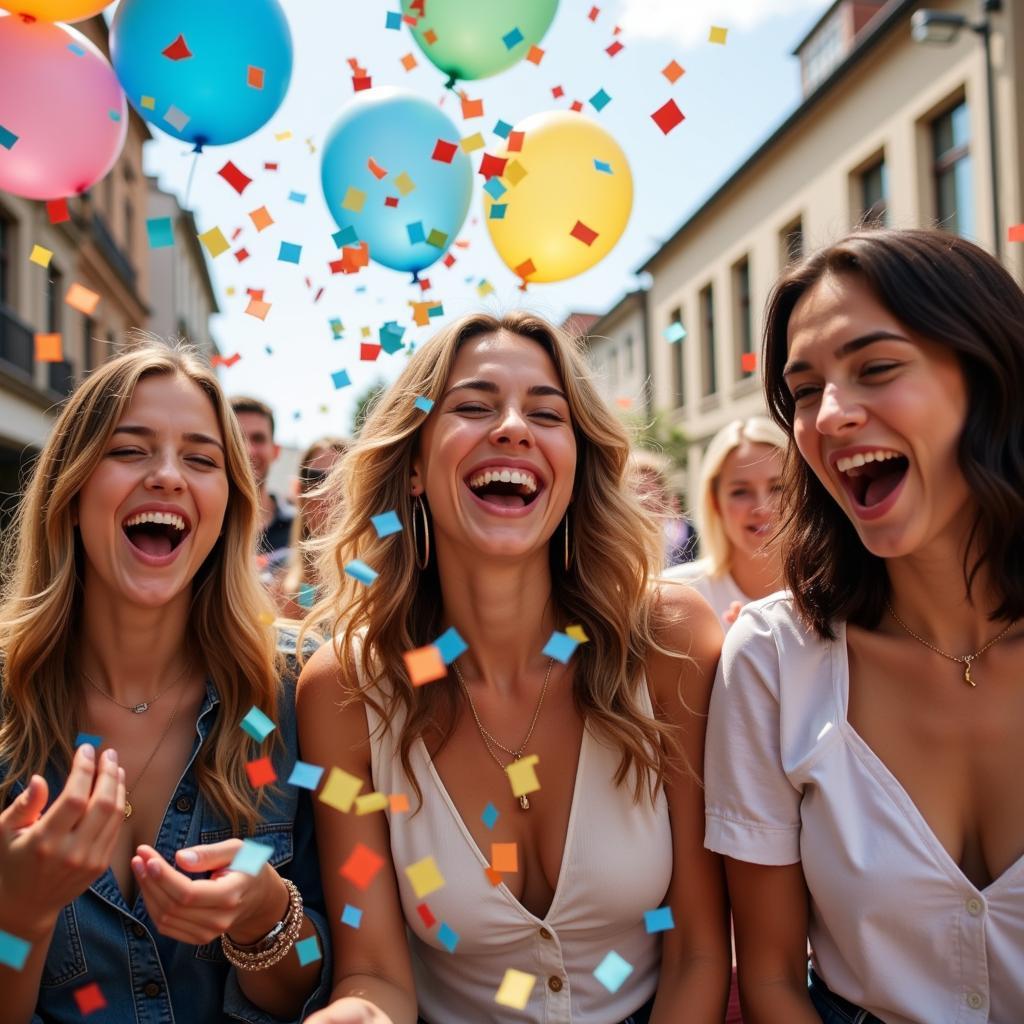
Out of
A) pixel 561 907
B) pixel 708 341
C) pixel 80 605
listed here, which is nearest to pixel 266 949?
pixel 561 907

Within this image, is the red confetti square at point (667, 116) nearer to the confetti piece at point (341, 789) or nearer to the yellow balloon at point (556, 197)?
the yellow balloon at point (556, 197)

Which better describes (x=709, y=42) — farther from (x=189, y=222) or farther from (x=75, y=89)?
(x=189, y=222)

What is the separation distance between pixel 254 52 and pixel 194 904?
259 cm

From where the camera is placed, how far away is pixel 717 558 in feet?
15.4

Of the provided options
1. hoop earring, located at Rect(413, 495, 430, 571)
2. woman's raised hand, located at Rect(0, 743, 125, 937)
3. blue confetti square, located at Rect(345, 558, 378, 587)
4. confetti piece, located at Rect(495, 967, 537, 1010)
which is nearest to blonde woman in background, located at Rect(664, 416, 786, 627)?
hoop earring, located at Rect(413, 495, 430, 571)

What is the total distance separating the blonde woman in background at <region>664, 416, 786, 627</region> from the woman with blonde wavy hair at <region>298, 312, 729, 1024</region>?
2.06 metres

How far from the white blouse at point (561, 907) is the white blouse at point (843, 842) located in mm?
186

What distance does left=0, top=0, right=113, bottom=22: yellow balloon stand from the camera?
9.90 feet

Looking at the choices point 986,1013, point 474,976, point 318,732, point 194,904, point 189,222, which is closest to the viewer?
point 194,904

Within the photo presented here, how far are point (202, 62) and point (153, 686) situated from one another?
1936 millimetres

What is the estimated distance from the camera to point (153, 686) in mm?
2443

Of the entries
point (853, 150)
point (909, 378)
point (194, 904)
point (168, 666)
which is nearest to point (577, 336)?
point (909, 378)

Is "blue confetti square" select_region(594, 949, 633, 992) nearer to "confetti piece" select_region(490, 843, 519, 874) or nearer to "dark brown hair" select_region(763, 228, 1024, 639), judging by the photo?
"confetti piece" select_region(490, 843, 519, 874)

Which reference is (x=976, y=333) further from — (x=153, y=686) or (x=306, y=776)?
(x=153, y=686)
